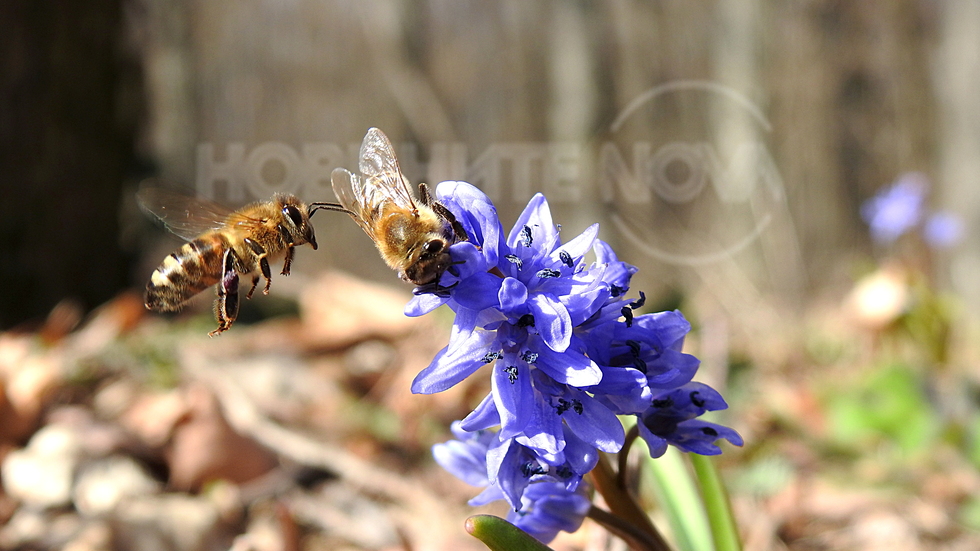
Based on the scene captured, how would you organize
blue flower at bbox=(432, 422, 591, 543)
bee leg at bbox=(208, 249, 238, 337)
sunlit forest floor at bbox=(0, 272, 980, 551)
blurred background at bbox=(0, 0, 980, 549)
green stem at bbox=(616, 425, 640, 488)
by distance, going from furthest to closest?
blurred background at bbox=(0, 0, 980, 549)
sunlit forest floor at bbox=(0, 272, 980, 551)
bee leg at bbox=(208, 249, 238, 337)
green stem at bbox=(616, 425, 640, 488)
blue flower at bbox=(432, 422, 591, 543)

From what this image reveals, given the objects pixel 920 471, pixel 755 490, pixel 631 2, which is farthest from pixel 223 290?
pixel 631 2

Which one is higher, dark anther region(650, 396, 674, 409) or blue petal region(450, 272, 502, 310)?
dark anther region(650, 396, 674, 409)

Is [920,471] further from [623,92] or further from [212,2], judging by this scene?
[212,2]

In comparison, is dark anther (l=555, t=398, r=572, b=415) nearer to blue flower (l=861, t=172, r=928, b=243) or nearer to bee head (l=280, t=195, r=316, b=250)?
bee head (l=280, t=195, r=316, b=250)

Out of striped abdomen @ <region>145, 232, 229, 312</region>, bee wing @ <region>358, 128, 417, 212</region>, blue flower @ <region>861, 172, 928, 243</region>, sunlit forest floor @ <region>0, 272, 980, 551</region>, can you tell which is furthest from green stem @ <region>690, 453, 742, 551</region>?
blue flower @ <region>861, 172, 928, 243</region>

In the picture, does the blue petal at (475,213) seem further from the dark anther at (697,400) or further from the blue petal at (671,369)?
the dark anther at (697,400)

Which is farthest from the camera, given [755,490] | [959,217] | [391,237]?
[959,217]
